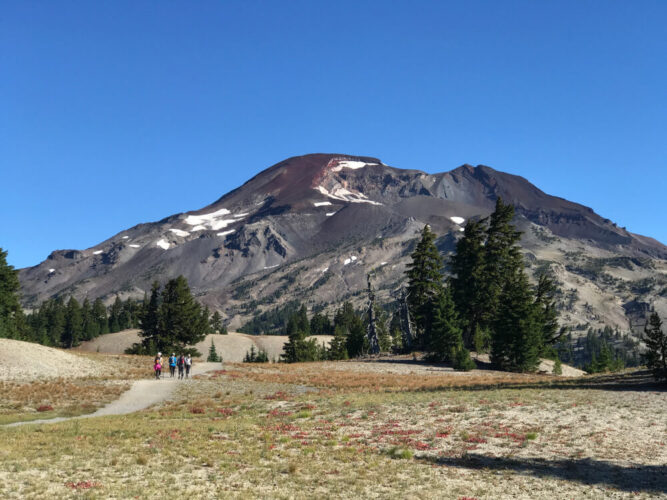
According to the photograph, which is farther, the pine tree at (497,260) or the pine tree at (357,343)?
the pine tree at (357,343)

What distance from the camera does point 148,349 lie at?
8944cm

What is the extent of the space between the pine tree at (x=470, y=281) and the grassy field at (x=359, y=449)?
35.4 metres

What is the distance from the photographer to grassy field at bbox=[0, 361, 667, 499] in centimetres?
1691

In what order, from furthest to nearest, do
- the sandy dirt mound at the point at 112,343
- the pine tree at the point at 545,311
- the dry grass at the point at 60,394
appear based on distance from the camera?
1. the sandy dirt mound at the point at 112,343
2. the pine tree at the point at 545,311
3. the dry grass at the point at 60,394

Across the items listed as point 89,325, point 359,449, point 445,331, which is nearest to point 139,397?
point 359,449

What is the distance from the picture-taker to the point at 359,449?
22422 millimetres

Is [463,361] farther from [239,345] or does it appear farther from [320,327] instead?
[320,327]

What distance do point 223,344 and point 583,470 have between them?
14892cm

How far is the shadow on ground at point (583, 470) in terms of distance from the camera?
17688 millimetres

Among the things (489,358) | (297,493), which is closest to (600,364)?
(489,358)

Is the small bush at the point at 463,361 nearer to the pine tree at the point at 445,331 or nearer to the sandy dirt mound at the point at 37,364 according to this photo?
the pine tree at the point at 445,331

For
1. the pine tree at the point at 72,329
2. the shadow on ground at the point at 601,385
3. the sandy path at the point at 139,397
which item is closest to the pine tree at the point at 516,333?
the shadow on ground at the point at 601,385

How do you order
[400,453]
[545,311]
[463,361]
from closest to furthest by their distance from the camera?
1. [400,453]
2. [463,361]
3. [545,311]

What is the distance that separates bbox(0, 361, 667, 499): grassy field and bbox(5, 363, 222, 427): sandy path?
1.61 meters
